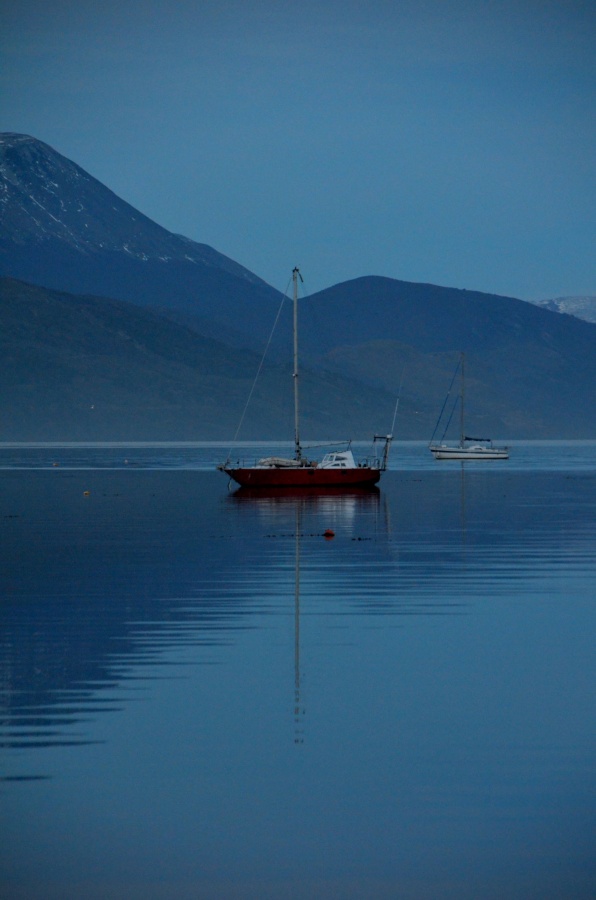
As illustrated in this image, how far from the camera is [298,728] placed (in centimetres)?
2052

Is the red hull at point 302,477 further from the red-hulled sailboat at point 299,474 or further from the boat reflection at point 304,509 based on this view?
the boat reflection at point 304,509

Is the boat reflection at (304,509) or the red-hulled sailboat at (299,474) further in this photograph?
the red-hulled sailboat at (299,474)

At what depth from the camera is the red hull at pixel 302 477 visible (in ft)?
337

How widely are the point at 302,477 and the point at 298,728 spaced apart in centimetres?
8269

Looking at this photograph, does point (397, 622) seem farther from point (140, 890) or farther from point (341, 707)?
point (140, 890)

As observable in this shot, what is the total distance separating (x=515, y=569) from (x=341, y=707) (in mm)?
22408

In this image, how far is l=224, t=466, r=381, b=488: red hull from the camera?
337 ft

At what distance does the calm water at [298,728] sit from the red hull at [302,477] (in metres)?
55.5

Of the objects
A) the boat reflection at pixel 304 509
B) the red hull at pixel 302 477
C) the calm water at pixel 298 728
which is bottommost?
the calm water at pixel 298 728

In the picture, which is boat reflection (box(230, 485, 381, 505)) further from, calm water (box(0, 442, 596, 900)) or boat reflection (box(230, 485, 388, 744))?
calm water (box(0, 442, 596, 900))

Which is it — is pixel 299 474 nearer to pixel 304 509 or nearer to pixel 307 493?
pixel 307 493

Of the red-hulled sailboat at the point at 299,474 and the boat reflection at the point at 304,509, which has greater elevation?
the red-hulled sailboat at the point at 299,474

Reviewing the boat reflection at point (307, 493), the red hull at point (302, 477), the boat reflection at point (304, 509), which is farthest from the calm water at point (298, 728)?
the red hull at point (302, 477)

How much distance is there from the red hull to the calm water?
5549cm
